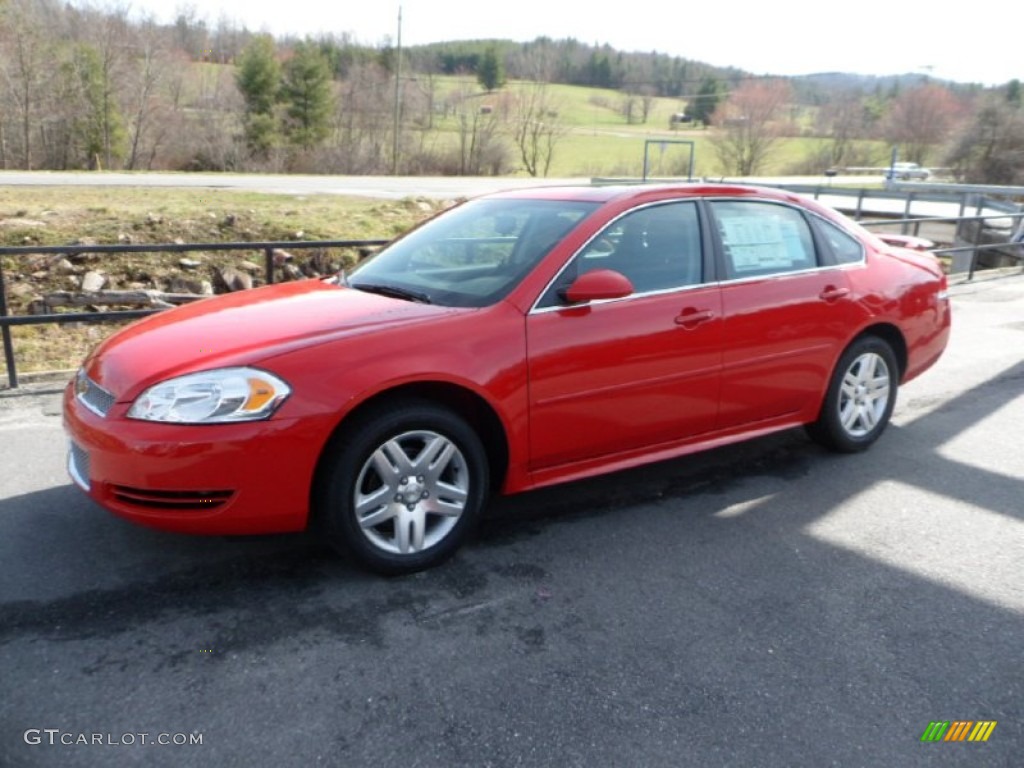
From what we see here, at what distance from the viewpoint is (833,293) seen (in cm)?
483

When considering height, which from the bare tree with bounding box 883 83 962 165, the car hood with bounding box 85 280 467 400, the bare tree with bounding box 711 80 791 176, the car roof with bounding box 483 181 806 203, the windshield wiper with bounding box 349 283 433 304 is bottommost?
the car hood with bounding box 85 280 467 400

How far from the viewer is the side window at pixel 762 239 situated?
4.50 meters

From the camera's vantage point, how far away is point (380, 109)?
48281 millimetres

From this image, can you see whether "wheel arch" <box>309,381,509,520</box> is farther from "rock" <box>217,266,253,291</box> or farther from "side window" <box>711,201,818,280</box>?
"rock" <box>217,266,253,291</box>

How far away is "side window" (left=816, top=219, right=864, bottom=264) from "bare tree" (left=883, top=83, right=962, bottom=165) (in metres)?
65.4

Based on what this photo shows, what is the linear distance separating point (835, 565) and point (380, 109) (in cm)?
4847

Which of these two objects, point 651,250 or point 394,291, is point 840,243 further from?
point 394,291

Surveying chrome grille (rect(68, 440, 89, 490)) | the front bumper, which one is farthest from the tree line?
the front bumper

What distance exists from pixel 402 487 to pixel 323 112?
4445cm

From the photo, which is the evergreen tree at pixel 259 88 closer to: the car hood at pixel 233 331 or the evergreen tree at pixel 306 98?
the evergreen tree at pixel 306 98

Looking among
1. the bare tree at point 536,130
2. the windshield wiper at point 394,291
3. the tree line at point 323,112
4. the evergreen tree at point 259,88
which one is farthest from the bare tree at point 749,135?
the windshield wiper at point 394,291

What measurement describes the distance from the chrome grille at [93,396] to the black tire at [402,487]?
0.90 meters

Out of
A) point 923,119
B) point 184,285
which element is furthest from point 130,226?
point 923,119

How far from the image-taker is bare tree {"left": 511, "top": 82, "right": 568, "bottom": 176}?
184ft
